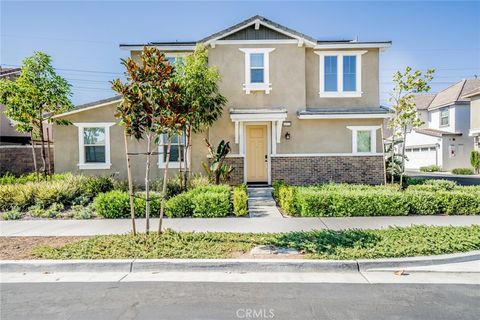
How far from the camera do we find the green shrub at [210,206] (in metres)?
9.56

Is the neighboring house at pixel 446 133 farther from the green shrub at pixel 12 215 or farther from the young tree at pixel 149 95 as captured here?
the green shrub at pixel 12 215

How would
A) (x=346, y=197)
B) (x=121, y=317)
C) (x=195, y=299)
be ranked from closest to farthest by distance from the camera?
(x=121, y=317)
(x=195, y=299)
(x=346, y=197)

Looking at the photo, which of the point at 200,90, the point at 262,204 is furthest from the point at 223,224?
the point at 200,90

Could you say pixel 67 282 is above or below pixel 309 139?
below

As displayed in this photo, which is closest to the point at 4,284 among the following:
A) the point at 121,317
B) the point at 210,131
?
the point at 121,317

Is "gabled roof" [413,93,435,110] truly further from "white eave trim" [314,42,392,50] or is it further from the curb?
the curb

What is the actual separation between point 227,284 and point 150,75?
4088 millimetres

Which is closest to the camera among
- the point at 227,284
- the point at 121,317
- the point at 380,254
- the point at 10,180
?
the point at 121,317

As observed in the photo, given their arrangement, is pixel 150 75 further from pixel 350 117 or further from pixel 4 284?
pixel 350 117

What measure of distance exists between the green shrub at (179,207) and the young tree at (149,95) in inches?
129

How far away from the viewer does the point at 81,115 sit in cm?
1451

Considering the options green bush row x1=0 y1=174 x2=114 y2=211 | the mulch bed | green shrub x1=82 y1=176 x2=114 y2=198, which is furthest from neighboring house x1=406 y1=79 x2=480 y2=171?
the mulch bed

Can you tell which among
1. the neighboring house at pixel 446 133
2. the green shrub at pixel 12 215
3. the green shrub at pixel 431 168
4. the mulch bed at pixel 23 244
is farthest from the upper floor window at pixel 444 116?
the green shrub at pixel 12 215

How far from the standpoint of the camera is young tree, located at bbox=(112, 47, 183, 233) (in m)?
6.58
